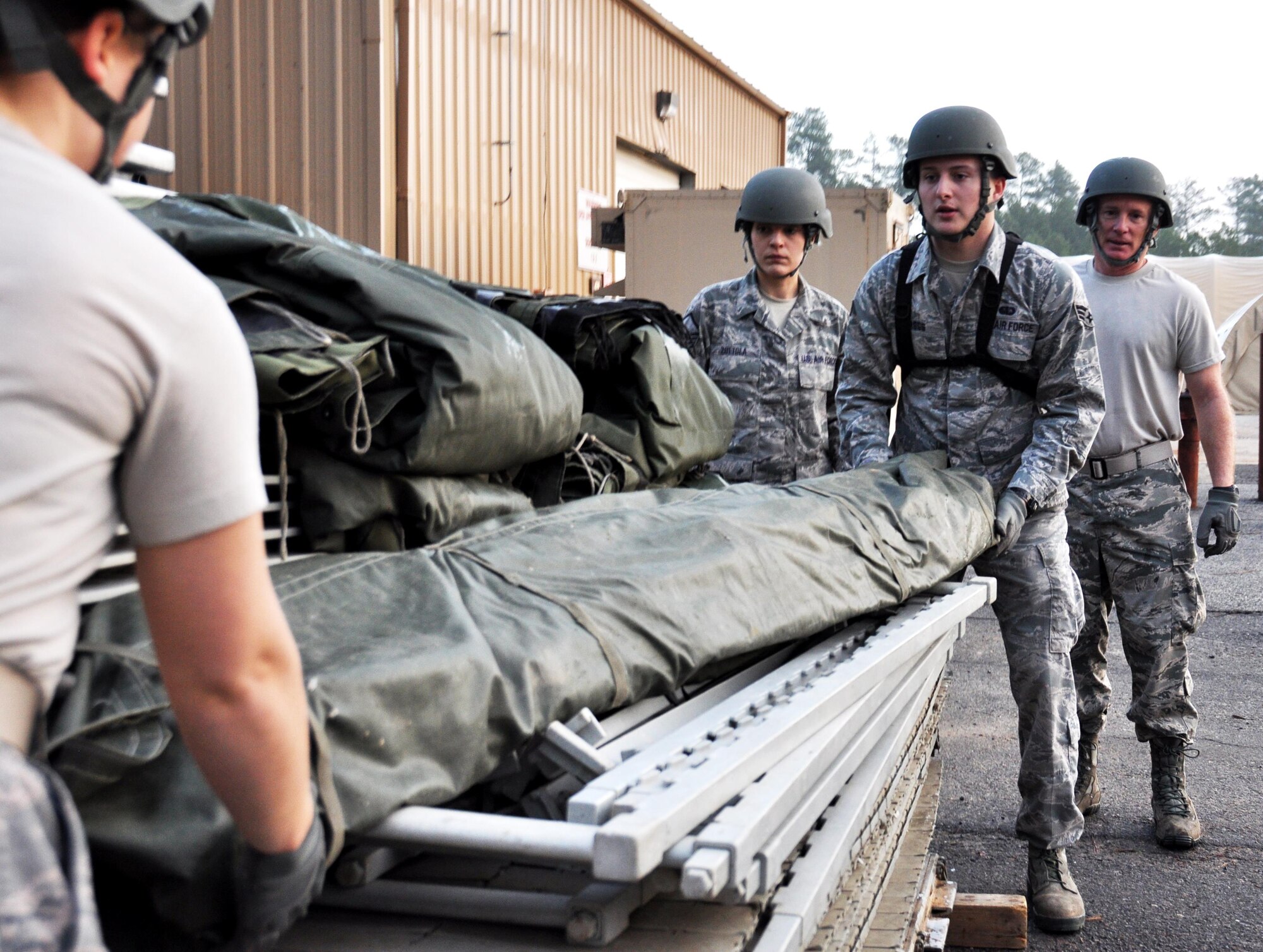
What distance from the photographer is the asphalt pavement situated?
12.0 feet

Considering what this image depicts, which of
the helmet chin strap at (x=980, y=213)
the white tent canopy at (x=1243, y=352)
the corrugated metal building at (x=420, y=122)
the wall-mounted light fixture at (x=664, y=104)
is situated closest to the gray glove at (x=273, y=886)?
the helmet chin strap at (x=980, y=213)

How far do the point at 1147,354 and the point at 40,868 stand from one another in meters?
4.29

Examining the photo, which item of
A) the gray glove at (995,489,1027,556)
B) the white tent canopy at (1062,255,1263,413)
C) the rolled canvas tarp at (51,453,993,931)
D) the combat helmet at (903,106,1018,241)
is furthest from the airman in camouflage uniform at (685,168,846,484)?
the white tent canopy at (1062,255,1263,413)

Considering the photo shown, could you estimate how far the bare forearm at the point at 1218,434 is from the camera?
4594mm

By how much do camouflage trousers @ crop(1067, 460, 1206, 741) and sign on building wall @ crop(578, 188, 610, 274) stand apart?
235 inches

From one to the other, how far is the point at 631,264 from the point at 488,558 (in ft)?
19.8

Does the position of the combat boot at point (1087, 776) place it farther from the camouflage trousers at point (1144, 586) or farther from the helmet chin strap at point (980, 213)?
the helmet chin strap at point (980, 213)

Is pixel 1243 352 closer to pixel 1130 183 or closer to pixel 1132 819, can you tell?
pixel 1130 183

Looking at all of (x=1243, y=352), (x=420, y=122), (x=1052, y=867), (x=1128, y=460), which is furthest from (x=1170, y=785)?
(x=1243, y=352)

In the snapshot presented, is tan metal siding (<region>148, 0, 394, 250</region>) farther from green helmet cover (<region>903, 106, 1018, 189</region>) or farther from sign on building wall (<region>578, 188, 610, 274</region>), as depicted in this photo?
green helmet cover (<region>903, 106, 1018, 189</region>)

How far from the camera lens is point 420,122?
295 inches

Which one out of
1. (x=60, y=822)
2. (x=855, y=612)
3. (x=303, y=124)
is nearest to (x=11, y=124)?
(x=60, y=822)

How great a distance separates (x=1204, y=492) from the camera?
13.4m

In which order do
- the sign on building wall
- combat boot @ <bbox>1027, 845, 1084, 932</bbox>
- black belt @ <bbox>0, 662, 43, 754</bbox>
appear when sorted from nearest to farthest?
black belt @ <bbox>0, 662, 43, 754</bbox>, combat boot @ <bbox>1027, 845, 1084, 932</bbox>, the sign on building wall
